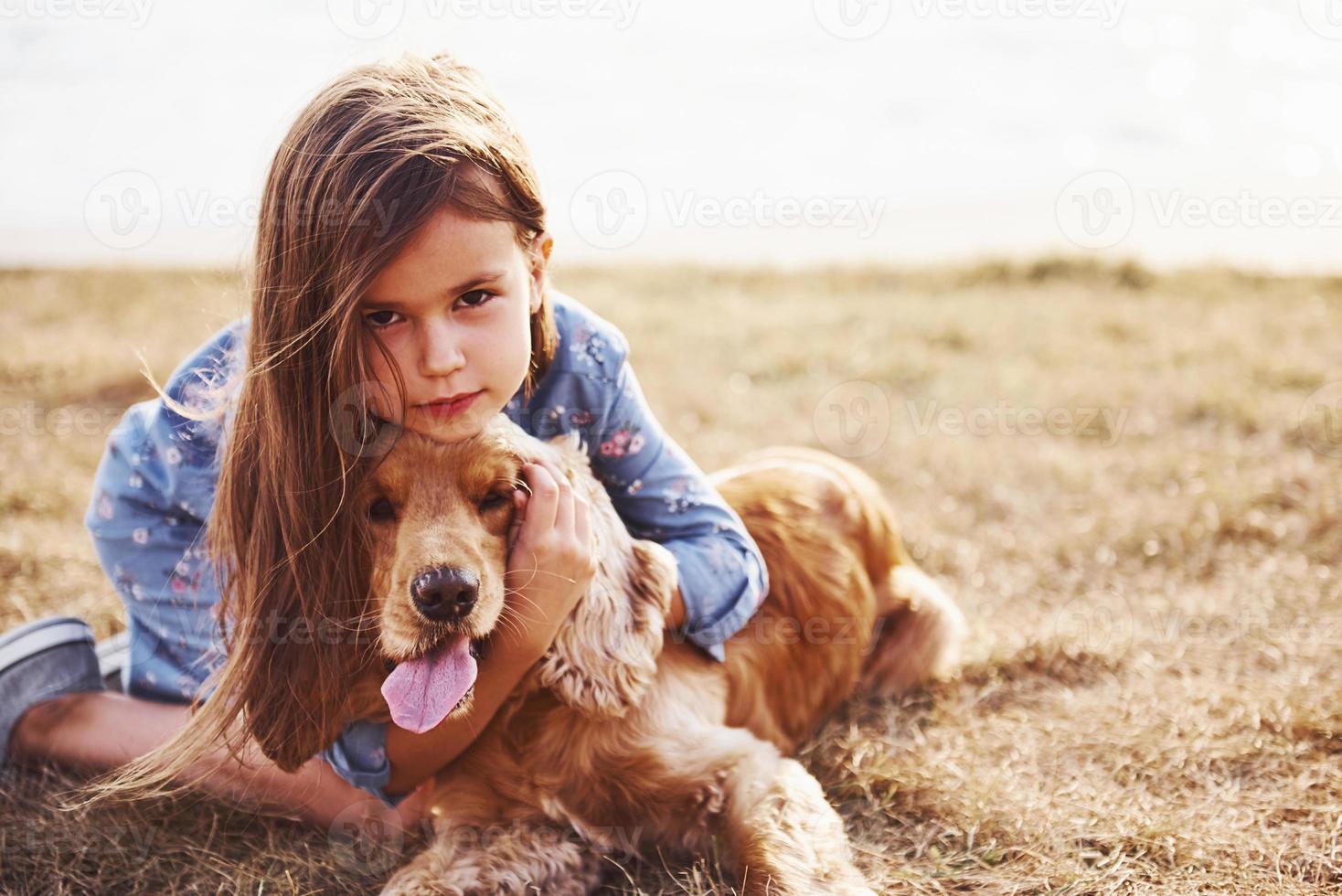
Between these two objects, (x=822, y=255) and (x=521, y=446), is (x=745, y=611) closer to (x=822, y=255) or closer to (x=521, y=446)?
(x=521, y=446)

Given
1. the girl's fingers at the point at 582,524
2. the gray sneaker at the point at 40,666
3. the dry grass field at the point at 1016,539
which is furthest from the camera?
the gray sneaker at the point at 40,666

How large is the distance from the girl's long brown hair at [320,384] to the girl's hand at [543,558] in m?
0.28

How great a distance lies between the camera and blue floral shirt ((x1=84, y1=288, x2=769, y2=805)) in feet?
7.59

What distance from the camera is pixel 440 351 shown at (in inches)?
71.9

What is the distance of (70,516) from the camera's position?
3.98 m

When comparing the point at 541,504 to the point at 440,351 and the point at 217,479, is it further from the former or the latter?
the point at 217,479

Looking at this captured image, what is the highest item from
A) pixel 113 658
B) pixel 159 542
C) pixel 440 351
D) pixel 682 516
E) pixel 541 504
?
pixel 440 351

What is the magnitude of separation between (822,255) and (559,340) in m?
6.13

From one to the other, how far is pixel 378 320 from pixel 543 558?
20.1 inches

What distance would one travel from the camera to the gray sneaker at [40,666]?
2.51 m

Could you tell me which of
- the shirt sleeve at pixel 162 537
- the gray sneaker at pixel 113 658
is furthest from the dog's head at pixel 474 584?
the gray sneaker at pixel 113 658

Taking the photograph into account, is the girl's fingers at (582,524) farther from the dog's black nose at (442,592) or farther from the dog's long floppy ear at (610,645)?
the dog's black nose at (442,592)

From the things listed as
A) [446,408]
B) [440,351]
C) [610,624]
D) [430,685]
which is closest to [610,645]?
[610,624]

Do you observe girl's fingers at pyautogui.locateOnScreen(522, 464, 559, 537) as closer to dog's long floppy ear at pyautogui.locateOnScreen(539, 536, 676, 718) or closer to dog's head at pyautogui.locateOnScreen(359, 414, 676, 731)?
dog's head at pyautogui.locateOnScreen(359, 414, 676, 731)
